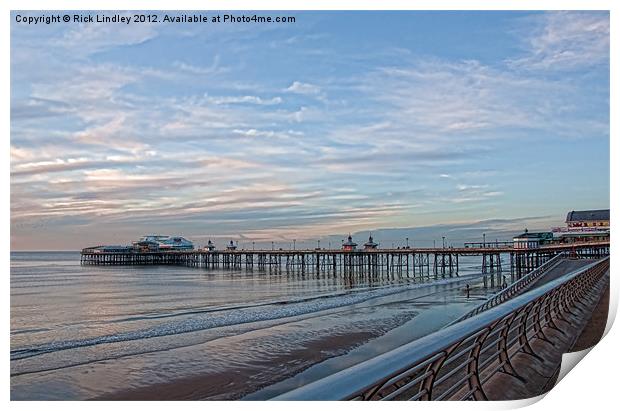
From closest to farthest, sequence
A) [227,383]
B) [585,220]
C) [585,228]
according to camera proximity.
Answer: [227,383] → [585,220] → [585,228]

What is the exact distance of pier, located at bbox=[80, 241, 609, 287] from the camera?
77.1 feet

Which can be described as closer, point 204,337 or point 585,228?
point 204,337

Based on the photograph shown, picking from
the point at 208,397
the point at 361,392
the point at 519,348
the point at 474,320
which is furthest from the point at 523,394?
the point at 208,397

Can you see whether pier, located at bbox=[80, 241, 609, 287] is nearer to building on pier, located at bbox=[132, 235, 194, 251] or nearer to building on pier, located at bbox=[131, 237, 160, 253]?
building on pier, located at bbox=[131, 237, 160, 253]

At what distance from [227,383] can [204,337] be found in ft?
10.3

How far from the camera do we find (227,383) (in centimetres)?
599

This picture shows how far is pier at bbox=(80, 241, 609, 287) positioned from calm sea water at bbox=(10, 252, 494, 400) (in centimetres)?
773

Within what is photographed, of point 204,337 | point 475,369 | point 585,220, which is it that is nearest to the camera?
point 475,369

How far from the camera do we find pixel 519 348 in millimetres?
3297

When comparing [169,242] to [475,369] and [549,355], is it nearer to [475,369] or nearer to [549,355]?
[549,355]

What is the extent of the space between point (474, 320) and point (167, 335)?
8.29m

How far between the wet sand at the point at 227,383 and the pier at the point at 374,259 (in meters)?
13.1

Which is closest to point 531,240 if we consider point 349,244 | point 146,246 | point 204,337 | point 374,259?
point 374,259

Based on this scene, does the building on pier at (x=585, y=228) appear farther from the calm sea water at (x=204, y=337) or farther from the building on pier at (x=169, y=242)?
the building on pier at (x=169, y=242)
